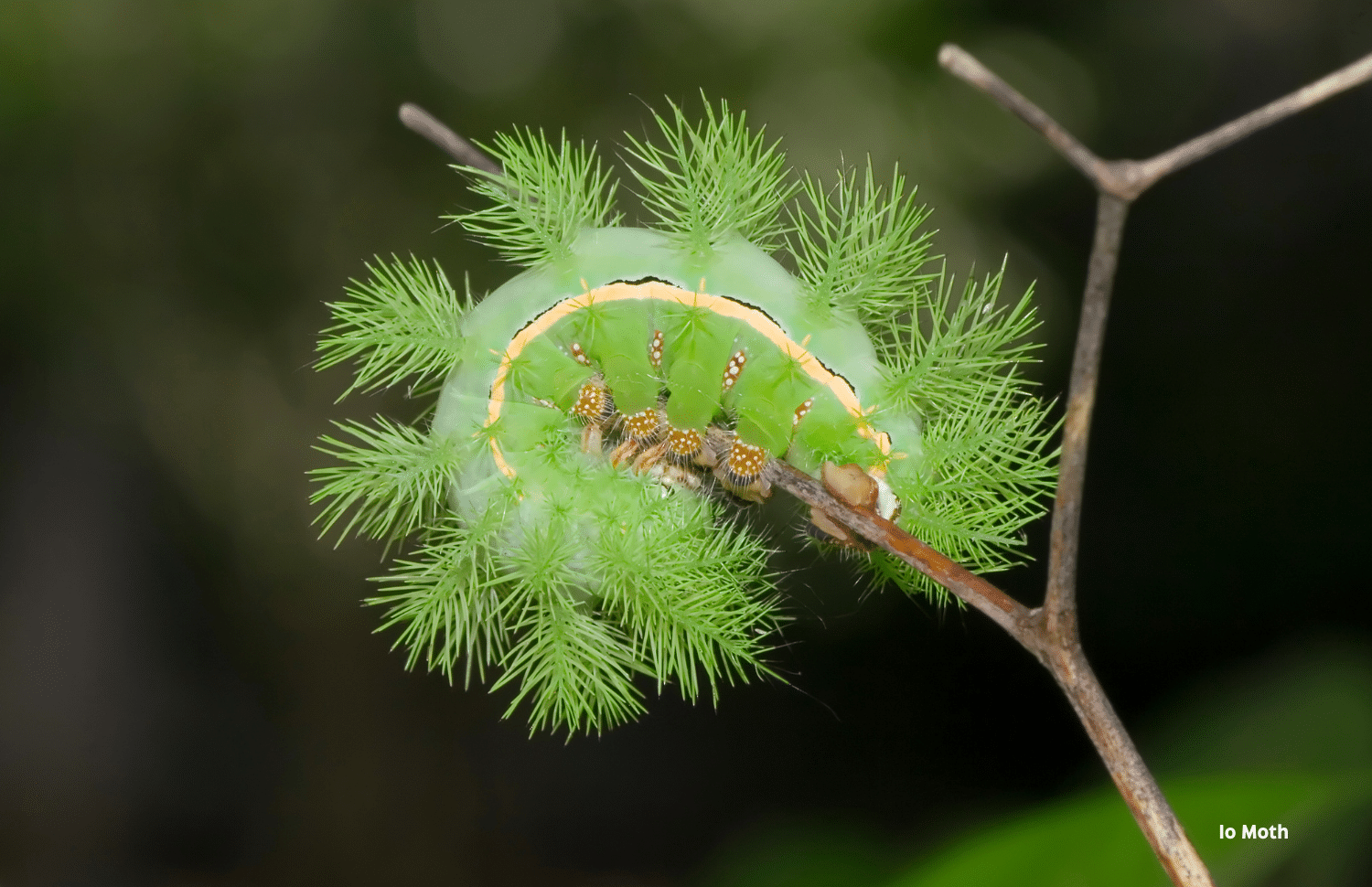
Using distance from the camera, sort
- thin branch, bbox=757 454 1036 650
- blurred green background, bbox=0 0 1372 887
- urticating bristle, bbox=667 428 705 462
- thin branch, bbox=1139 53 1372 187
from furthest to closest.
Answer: blurred green background, bbox=0 0 1372 887
urticating bristle, bbox=667 428 705 462
thin branch, bbox=757 454 1036 650
thin branch, bbox=1139 53 1372 187

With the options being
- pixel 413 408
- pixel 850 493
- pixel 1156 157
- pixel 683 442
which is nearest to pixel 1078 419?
pixel 1156 157

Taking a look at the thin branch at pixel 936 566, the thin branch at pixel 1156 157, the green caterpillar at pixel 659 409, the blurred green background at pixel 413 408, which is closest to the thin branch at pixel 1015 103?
the thin branch at pixel 1156 157

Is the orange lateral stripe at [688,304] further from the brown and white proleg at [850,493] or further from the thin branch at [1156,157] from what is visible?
the thin branch at [1156,157]

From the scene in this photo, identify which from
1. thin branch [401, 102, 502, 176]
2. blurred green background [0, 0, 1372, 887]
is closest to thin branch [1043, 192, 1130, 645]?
thin branch [401, 102, 502, 176]

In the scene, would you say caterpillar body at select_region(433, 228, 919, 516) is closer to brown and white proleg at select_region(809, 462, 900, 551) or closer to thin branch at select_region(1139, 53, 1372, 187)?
brown and white proleg at select_region(809, 462, 900, 551)

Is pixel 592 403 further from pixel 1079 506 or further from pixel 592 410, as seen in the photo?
pixel 1079 506

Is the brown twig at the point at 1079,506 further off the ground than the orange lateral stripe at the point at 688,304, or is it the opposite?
the orange lateral stripe at the point at 688,304

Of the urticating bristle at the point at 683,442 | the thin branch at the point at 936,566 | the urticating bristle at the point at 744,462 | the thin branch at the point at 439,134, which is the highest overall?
the thin branch at the point at 439,134
